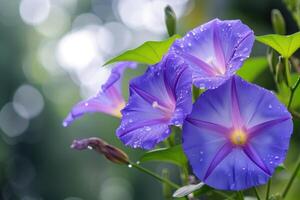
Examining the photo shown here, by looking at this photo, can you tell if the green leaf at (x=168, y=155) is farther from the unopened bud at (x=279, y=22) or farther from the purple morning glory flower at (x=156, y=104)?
the unopened bud at (x=279, y=22)

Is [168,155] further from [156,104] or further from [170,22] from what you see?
[170,22]

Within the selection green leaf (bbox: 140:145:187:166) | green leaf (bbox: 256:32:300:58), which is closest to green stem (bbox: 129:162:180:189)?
green leaf (bbox: 140:145:187:166)

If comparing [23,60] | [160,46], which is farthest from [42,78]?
[160,46]

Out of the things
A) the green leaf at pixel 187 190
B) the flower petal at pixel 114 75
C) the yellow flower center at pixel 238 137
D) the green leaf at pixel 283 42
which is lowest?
the green leaf at pixel 187 190

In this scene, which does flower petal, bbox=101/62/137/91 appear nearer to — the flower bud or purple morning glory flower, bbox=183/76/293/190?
the flower bud

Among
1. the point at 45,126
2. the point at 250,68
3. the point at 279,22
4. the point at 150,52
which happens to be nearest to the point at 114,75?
the point at 150,52

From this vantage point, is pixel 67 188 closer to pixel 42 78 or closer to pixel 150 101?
pixel 42 78

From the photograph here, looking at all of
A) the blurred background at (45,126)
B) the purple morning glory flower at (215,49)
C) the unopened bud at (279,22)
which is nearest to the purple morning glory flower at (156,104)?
the purple morning glory flower at (215,49)
